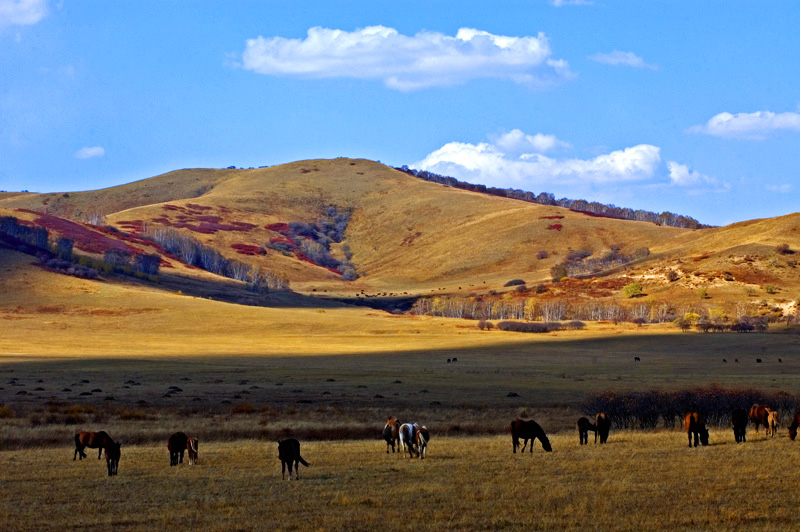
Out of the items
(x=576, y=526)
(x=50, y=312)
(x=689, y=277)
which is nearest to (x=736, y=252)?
(x=689, y=277)

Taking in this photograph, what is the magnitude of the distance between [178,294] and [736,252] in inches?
4251

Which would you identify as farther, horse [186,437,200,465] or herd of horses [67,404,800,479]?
horse [186,437,200,465]

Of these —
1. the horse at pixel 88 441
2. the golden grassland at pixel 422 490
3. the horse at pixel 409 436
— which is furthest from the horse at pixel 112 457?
the horse at pixel 409 436

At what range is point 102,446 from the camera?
2134 cm

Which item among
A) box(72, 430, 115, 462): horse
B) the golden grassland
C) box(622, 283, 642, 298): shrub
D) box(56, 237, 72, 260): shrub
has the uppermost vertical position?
box(56, 237, 72, 260): shrub

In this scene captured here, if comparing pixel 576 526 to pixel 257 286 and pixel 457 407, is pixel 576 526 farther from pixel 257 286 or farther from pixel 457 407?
pixel 257 286

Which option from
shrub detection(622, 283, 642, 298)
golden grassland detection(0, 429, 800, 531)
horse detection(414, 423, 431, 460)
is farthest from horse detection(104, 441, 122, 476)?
shrub detection(622, 283, 642, 298)

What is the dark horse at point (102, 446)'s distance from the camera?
19844 mm

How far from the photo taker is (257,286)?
184m

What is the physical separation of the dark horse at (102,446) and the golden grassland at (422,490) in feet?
1.32

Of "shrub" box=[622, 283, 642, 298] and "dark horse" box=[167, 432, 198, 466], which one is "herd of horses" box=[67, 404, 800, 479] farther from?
"shrub" box=[622, 283, 642, 298]

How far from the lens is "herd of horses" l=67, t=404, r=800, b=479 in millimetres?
Result: 19747

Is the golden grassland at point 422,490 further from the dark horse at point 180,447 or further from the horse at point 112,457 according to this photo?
the horse at point 112,457

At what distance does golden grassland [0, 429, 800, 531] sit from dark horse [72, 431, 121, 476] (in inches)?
15.9
